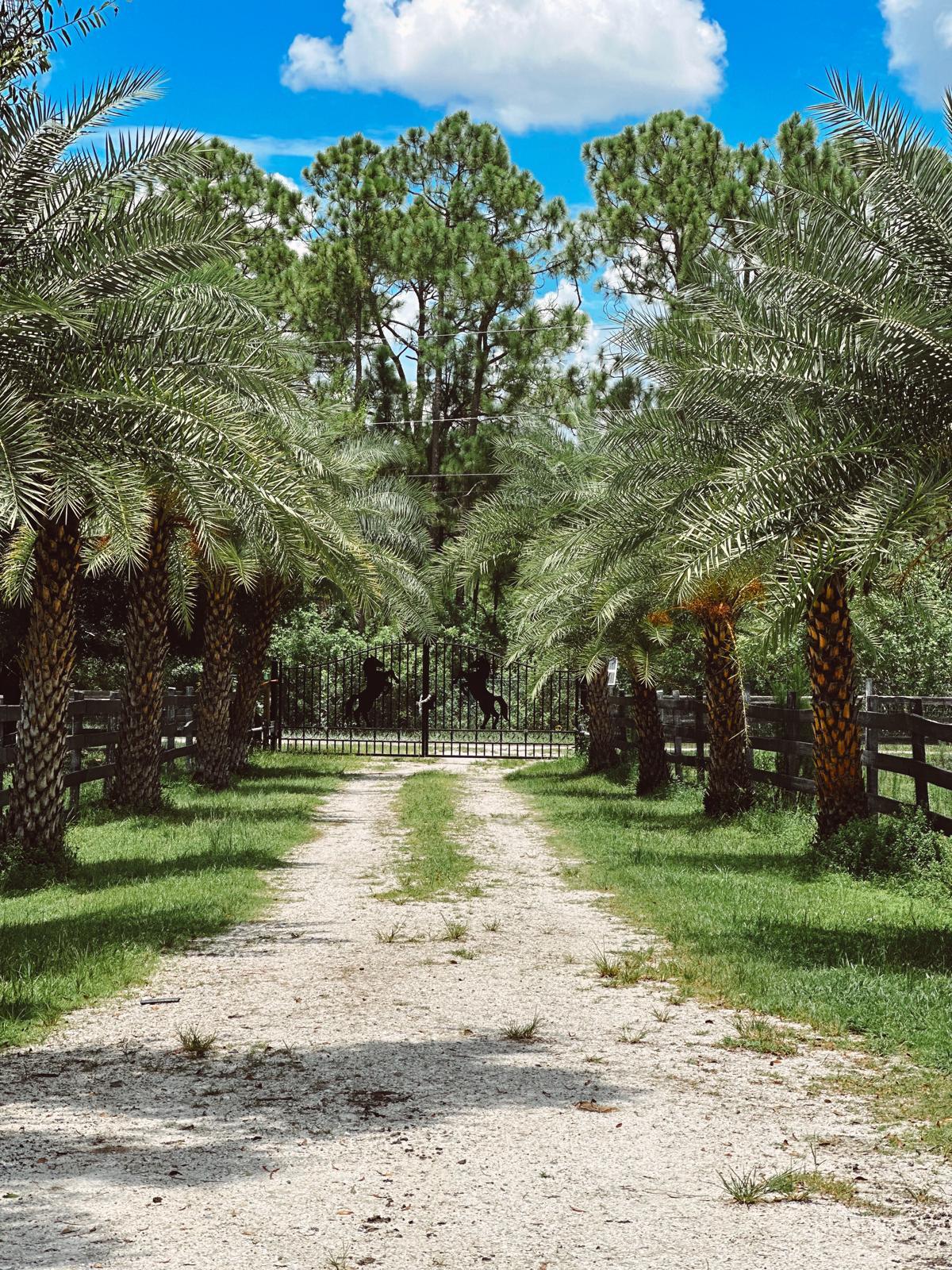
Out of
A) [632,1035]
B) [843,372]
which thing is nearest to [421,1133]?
[632,1035]

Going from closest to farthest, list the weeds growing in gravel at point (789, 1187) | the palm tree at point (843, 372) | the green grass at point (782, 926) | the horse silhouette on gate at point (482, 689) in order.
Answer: the weeds growing in gravel at point (789, 1187)
the green grass at point (782, 926)
the palm tree at point (843, 372)
the horse silhouette on gate at point (482, 689)

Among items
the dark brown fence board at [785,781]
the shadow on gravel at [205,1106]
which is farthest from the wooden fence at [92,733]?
the dark brown fence board at [785,781]

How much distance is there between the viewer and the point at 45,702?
11477 millimetres

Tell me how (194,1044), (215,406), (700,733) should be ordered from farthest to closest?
(700,733) → (215,406) → (194,1044)

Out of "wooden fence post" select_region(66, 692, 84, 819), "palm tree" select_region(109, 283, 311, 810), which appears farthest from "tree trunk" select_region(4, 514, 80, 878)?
Answer: "wooden fence post" select_region(66, 692, 84, 819)

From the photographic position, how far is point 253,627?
21391mm

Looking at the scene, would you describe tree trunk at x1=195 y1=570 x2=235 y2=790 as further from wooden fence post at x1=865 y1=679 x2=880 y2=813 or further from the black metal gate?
wooden fence post at x1=865 y1=679 x2=880 y2=813

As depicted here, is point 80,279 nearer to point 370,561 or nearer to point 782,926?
point 782,926

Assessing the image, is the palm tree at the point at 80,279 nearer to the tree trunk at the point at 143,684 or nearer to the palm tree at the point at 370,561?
the tree trunk at the point at 143,684

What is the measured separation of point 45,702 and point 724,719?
7.92 metres

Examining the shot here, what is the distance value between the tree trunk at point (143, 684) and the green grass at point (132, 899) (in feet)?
1.34

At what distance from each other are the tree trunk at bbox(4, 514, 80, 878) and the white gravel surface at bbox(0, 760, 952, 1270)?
385 centimetres

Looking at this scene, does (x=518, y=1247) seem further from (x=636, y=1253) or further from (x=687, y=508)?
(x=687, y=508)

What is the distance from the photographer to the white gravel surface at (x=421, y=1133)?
154 inches
